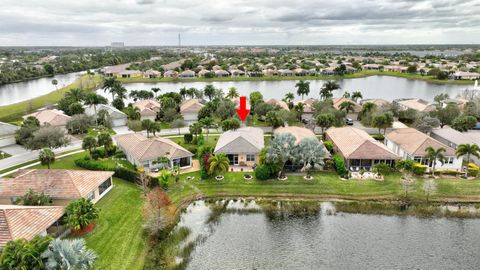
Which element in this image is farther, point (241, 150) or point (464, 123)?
point (464, 123)

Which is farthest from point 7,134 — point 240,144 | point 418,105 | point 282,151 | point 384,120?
point 418,105

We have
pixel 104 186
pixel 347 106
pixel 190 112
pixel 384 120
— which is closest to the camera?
pixel 104 186

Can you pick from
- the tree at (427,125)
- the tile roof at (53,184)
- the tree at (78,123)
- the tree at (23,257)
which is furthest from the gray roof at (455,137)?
the tree at (78,123)

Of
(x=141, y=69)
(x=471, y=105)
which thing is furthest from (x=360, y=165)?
(x=141, y=69)

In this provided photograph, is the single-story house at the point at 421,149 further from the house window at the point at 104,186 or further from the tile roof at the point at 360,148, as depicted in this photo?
the house window at the point at 104,186

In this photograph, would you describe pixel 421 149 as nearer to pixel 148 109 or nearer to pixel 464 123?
pixel 464 123

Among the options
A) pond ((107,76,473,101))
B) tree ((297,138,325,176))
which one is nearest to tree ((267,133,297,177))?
tree ((297,138,325,176))

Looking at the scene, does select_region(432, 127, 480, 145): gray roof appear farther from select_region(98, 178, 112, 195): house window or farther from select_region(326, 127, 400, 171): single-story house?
select_region(98, 178, 112, 195): house window

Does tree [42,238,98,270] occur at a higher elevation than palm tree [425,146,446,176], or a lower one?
lower
